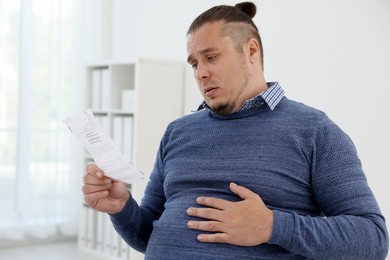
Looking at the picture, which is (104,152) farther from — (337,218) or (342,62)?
(342,62)

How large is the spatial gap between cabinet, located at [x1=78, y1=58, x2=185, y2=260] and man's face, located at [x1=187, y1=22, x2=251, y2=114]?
1.66 metres

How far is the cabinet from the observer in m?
3.15

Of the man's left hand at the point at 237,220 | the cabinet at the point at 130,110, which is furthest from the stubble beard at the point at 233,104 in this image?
the cabinet at the point at 130,110

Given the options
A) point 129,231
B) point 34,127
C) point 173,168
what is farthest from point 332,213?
point 34,127

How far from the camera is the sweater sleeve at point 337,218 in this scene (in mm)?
1212

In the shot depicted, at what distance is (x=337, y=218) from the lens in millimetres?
1230

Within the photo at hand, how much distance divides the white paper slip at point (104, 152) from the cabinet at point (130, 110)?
172cm

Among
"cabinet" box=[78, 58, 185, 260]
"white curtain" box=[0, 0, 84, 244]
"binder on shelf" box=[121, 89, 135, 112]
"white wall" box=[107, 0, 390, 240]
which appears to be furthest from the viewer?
"white curtain" box=[0, 0, 84, 244]

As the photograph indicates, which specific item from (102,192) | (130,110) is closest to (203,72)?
(102,192)

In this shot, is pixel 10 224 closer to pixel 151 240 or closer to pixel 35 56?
pixel 35 56

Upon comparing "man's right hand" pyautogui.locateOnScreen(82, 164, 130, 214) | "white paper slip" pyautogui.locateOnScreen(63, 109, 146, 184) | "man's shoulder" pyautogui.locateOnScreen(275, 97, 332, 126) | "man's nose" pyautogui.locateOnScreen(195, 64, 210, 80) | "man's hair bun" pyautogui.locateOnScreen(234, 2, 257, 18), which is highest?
"man's hair bun" pyautogui.locateOnScreen(234, 2, 257, 18)

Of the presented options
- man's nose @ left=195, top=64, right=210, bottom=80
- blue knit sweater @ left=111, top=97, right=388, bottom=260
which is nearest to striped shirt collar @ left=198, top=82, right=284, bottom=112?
blue knit sweater @ left=111, top=97, right=388, bottom=260

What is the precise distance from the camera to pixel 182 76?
3320 millimetres

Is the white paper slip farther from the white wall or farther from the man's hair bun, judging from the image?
the white wall
